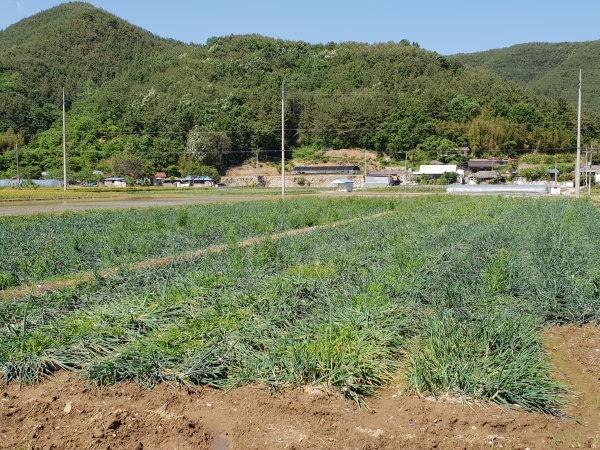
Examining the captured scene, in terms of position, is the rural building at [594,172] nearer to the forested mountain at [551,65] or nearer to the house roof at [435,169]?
the house roof at [435,169]

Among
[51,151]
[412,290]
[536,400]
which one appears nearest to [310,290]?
[412,290]

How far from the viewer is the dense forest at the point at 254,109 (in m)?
82.4

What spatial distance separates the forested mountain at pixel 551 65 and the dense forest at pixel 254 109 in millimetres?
23947

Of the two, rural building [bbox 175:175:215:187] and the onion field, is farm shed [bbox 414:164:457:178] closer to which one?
rural building [bbox 175:175:215:187]

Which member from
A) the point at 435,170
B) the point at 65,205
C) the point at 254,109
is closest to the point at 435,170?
the point at 435,170

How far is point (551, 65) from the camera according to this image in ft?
482

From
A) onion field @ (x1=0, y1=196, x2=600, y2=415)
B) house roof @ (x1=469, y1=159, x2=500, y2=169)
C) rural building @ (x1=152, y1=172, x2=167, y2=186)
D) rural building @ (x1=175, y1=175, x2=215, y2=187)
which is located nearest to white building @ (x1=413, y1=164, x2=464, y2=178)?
house roof @ (x1=469, y1=159, x2=500, y2=169)

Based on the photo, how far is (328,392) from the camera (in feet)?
13.3

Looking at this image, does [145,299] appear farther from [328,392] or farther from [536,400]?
[536,400]

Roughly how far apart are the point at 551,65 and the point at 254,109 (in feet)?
302

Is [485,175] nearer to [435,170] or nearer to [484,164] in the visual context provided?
[484,164]

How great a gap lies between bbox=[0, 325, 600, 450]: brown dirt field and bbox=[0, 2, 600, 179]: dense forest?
69731 mm

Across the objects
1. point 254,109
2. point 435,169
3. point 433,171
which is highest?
point 254,109

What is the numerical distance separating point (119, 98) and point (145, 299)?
3941 inches
